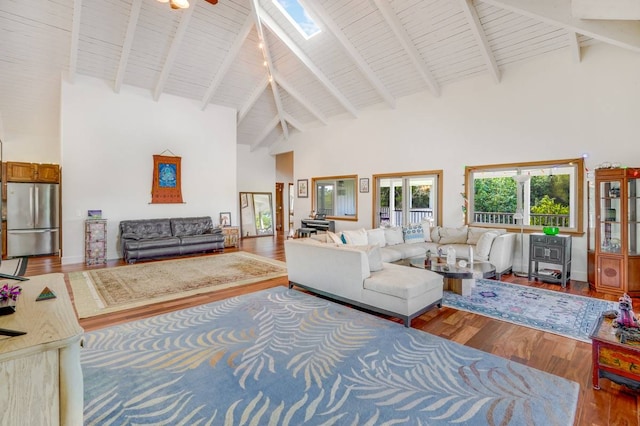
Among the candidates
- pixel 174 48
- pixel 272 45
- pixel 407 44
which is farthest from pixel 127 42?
pixel 407 44

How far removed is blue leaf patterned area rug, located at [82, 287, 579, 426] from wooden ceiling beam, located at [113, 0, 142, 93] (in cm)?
Answer: 519

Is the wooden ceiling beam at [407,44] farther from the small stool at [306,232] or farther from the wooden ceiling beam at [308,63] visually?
the small stool at [306,232]

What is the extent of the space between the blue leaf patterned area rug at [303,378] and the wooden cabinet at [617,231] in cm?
320

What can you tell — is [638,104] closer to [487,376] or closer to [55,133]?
[487,376]

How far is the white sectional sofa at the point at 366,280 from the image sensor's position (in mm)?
3320

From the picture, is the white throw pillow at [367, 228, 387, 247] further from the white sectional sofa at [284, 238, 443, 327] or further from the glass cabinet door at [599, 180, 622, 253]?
the glass cabinet door at [599, 180, 622, 253]

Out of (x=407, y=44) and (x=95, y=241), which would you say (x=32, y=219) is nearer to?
(x=95, y=241)

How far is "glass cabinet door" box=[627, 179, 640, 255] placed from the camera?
442 cm

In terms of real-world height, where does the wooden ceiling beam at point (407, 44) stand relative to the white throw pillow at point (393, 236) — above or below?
above

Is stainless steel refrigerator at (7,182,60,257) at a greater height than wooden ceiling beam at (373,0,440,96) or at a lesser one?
lesser

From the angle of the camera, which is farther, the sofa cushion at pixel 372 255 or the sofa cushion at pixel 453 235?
the sofa cushion at pixel 453 235

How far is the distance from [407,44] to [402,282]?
451 centimetres

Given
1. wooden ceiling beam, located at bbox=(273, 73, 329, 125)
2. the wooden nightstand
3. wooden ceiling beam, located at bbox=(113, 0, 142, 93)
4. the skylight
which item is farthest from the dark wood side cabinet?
wooden ceiling beam, located at bbox=(113, 0, 142, 93)

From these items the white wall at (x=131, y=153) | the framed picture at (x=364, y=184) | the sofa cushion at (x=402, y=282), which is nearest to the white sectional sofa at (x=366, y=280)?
the sofa cushion at (x=402, y=282)
